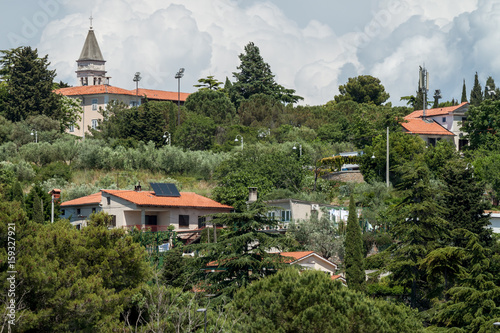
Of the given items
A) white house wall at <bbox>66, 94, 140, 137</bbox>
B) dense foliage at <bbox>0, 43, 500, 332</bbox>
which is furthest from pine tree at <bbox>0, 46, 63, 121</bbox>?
Result: white house wall at <bbox>66, 94, 140, 137</bbox>

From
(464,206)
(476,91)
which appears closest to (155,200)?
(464,206)

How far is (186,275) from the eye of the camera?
33.0m

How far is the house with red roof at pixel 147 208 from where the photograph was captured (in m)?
52.2

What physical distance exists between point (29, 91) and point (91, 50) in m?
58.4

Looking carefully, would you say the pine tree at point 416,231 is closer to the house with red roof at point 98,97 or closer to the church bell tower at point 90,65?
the house with red roof at point 98,97

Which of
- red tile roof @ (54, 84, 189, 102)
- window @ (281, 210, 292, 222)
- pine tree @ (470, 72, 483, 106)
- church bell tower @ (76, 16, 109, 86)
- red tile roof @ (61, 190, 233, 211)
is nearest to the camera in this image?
red tile roof @ (61, 190, 233, 211)

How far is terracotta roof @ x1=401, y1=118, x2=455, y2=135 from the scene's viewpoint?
7312cm

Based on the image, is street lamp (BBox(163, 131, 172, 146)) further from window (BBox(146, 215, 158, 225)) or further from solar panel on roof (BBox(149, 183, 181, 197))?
window (BBox(146, 215, 158, 225))

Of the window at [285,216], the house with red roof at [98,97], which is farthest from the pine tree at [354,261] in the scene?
the house with red roof at [98,97]

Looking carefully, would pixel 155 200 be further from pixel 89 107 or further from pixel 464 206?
pixel 89 107

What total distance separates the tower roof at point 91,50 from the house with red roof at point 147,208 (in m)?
83.2

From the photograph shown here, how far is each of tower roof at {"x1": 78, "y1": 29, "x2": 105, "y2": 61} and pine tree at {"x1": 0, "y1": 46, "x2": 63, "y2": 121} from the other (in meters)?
54.6

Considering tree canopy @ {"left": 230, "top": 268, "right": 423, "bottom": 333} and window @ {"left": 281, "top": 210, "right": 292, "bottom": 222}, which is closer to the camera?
tree canopy @ {"left": 230, "top": 268, "right": 423, "bottom": 333}

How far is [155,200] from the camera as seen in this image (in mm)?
53094
